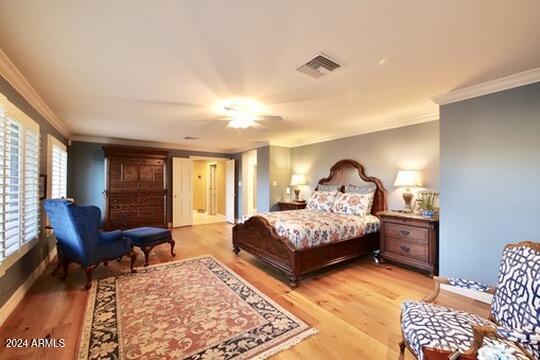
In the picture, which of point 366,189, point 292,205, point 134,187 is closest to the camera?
point 366,189

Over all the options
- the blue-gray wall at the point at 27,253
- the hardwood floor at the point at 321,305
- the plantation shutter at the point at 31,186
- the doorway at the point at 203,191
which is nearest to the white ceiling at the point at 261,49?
the blue-gray wall at the point at 27,253

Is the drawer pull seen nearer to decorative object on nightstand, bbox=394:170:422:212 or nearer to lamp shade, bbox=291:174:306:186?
decorative object on nightstand, bbox=394:170:422:212

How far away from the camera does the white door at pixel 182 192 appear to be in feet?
21.5

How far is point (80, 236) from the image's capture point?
2736mm

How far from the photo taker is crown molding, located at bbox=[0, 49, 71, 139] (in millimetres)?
2076

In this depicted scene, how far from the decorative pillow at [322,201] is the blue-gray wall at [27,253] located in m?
4.25

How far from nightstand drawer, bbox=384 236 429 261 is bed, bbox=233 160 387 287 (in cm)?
33

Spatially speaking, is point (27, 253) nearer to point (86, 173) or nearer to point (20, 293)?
point (20, 293)

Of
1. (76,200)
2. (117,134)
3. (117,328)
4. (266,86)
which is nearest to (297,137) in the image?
(266,86)

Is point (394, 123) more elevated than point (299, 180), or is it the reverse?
point (394, 123)

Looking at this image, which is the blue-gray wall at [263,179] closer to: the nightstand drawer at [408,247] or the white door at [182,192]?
the white door at [182,192]

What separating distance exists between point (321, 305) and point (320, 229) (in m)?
1.00

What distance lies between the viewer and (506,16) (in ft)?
4.88

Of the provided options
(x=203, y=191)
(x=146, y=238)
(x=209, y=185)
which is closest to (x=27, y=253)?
(x=146, y=238)
